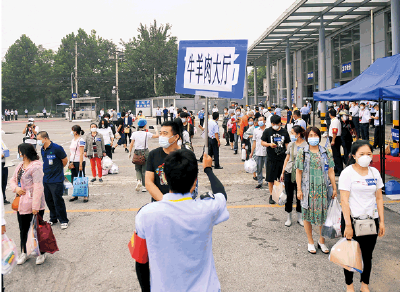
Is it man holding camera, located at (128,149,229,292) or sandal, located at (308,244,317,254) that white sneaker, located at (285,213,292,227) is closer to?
sandal, located at (308,244,317,254)

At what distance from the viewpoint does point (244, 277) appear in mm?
4520

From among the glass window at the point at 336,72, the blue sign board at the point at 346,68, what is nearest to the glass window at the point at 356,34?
the blue sign board at the point at 346,68

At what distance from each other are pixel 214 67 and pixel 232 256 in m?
2.66

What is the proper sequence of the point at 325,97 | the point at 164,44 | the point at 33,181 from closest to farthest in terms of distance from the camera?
the point at 33,181
the point at 325,97
the point at 164,44

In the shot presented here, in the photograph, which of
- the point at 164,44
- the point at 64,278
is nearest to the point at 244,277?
the point at 64,278

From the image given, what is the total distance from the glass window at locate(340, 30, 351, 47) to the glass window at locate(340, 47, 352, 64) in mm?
392

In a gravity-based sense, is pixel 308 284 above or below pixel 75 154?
below

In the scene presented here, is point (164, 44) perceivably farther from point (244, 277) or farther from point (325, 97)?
point (244, 277)

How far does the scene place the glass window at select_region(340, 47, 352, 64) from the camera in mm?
25027

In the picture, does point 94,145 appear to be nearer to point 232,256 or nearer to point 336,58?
point 232,256

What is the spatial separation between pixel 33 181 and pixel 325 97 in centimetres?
833

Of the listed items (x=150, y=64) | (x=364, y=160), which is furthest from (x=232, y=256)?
(x=150, y=64)

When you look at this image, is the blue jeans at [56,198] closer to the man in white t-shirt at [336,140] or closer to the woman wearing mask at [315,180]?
the woman wearing mask at [315,180]

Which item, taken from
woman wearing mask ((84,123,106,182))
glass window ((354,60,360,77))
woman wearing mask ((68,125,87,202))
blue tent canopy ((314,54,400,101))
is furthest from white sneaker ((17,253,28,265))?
glass window ((354,60,360,77))
